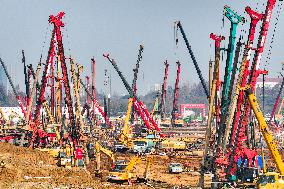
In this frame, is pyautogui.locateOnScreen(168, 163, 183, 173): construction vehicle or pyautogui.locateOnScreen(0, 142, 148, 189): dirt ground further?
pyautogui.locateOnScreen(168, 163, 183, 173): construction vehicle

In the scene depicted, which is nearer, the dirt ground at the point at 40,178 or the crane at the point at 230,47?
the dirt ground at the point at 40,178

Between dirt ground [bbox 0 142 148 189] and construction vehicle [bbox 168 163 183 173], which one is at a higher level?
dirt ground [bbox 0 142 148 189]

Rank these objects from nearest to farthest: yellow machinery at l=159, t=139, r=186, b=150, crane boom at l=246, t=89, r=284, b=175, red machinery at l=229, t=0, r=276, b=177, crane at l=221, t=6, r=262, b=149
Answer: crane boom at l=246, t=89, r=284, b=175 < crane at l=221, t=6, r=262, b=149 < red machinery at l=229, t=0, r=276, b=177 < yellow machinery at l=159, t=139, r=186, b=150

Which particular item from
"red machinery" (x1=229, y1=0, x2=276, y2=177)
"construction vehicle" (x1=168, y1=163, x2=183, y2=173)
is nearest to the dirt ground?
"red machinery" (x1=229, y1=0, x2=276, y2=177)

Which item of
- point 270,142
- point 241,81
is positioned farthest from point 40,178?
point 241,81

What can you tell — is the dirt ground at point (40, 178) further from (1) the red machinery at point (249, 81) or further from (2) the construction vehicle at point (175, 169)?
(2) the construction vehicle at point (175, 169)

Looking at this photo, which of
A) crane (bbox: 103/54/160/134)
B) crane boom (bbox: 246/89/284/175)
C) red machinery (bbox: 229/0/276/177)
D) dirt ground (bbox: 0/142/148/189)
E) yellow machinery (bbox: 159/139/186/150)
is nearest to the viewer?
dirt ground (bbox: 0/142/148/189)

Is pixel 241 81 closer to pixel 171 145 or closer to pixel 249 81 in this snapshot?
pixel 249 81

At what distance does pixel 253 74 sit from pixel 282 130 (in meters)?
75.9

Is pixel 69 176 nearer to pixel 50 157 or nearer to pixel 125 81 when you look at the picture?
pixel 50 157

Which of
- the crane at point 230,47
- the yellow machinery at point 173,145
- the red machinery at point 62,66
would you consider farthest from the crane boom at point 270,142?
the yellow machinery at point 173,145

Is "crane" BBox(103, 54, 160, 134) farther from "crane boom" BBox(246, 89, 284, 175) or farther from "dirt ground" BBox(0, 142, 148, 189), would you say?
"crane boom" BBox(246, 89, 284, 175)

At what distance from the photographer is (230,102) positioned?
45781 mm

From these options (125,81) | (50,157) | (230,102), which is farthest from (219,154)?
(125,81)
